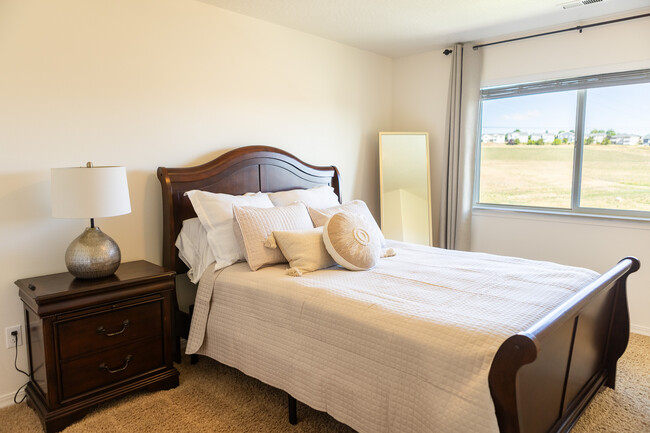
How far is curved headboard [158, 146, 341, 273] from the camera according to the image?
277cm

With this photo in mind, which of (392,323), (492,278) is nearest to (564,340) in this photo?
(492,278)

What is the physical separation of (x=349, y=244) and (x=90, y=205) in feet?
4.45

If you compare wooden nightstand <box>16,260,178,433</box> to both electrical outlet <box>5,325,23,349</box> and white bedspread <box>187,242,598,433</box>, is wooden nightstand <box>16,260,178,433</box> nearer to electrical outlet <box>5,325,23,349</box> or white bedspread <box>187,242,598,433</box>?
electrical outlet <box>5,325,23,349</box>

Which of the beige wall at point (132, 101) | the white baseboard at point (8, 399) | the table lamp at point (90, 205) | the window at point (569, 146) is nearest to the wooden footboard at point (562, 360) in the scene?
the window at point (569, 146)

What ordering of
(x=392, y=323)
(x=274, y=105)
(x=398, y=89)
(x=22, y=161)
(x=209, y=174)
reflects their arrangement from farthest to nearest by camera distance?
(x=398, y=89) < (x=274, y=105) < (x=209, y=174) < (x=22, y=161) < (x=392, y=323)

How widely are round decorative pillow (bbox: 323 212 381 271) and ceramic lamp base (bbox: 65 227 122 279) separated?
1.18m

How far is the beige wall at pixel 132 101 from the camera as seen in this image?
2307 mm

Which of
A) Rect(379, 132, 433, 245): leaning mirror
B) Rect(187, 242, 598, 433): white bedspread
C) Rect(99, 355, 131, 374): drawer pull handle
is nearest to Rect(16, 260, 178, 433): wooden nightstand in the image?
Rect(99, 355, 131, 374): drawer pull handle

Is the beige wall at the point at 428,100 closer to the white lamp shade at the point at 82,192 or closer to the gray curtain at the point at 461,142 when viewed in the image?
the gray curtain at the point at 461,142

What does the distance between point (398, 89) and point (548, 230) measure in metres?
2.05

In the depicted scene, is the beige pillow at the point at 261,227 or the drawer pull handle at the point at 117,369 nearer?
the drawer pull handle at the point at 117,369

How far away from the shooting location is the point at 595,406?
2.32 m

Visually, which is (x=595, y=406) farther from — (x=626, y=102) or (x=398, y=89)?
(x=398, y=89)

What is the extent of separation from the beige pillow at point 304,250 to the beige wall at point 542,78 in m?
2.16
